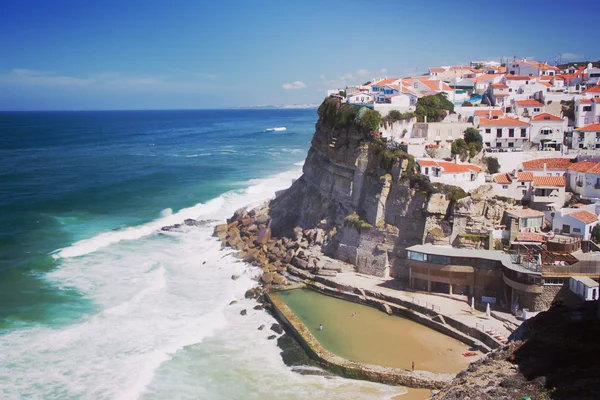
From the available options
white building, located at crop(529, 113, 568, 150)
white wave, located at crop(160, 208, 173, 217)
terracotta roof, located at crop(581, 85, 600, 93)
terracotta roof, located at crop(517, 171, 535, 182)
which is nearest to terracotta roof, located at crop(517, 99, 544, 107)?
white building, located at crop(529, 113, 568, 150)

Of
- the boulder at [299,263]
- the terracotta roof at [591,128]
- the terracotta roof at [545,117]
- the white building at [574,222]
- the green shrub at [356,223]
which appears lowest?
the boulder at [299,263]

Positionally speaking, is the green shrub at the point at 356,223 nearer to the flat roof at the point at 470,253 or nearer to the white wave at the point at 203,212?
the flat roof at the point at 470,253

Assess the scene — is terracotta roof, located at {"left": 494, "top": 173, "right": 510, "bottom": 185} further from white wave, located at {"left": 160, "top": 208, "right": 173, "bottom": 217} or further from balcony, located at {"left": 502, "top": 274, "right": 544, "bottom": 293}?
white wave, located at {"left": 160, "top": 208, "right": 173, "bottom": 217}

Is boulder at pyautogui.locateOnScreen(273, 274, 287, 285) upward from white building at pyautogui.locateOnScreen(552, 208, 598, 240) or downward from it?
downward

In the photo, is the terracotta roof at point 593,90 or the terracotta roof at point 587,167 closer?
the terracotta roof at point 587,167

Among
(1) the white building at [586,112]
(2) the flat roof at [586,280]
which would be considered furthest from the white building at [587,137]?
(2) the flat roof at [586,280]

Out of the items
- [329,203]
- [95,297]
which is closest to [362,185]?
[329,203]

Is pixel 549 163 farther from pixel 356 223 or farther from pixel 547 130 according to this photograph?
pixel 356 223
